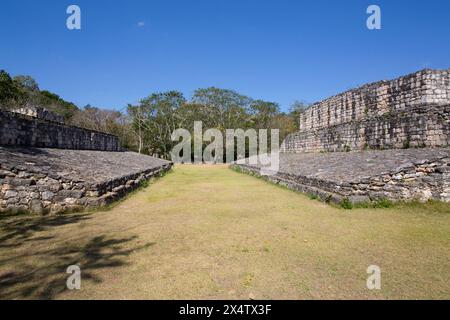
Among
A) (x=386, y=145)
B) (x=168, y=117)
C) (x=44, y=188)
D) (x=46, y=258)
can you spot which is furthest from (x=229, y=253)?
(x=168, y=117)

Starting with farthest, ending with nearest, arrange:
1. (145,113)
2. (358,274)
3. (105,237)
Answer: (145,113), (105,237), (358,274)

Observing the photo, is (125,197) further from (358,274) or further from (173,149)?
(173,149)

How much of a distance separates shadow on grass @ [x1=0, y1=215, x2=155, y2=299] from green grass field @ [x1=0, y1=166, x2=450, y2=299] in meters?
0.01

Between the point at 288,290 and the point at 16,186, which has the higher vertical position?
the point at 16,186

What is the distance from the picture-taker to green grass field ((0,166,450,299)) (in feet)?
11.2

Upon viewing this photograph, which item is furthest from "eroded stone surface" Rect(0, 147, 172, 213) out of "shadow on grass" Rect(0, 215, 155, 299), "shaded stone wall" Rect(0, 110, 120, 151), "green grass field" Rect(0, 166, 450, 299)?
"shaded stone wall" Rect(0, 110, 120, 151)

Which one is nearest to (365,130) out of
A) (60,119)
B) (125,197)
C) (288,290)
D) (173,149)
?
(125,197)

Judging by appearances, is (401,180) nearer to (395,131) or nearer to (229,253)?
(395,131)

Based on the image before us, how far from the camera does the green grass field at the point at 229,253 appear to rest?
3404mm

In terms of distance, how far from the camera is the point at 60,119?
663 inches

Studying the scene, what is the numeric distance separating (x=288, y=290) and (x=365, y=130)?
12.0 meters

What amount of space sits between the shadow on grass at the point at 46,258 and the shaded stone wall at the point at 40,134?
21.9ft

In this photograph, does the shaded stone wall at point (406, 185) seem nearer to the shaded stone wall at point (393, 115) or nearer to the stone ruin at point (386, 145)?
the stone ruin at point (386, 145)

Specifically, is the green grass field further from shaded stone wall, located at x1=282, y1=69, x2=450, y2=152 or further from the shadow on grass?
shaded stone wall, located at x1=282, y1=69, x2=450, y2=152
